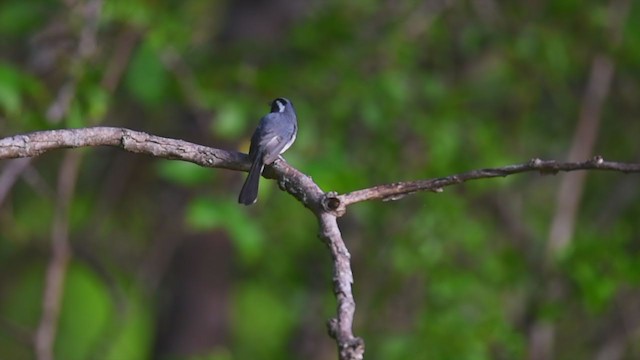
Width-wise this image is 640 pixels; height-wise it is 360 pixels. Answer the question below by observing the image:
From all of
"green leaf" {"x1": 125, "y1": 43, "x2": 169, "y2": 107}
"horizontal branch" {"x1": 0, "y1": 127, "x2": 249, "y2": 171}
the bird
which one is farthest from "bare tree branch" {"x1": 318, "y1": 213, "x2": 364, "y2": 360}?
"green leaf" {"x1": 125, "y1": 43, "x2": 169, "y2": 107}

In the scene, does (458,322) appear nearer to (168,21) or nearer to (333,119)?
(333,119)

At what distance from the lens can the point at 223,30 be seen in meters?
8.48

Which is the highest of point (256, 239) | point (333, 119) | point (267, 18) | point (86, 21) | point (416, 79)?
point (267, 18)

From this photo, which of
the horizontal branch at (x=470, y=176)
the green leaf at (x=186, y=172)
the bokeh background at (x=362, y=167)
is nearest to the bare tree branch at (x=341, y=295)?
the horizontal branch at (x=470, y=176)

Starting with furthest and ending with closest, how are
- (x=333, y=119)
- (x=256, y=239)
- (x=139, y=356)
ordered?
A: (x=139, y=356), (x=333, y=119), (x=256, y=239)

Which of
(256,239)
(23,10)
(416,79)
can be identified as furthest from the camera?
(416,79)

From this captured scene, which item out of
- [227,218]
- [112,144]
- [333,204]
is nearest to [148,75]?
[227,218]

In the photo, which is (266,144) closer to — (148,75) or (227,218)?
(227,218)

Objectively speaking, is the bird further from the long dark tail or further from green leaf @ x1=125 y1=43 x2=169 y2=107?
green leaf @ x1=125 y1=43 x2=169 y2=107

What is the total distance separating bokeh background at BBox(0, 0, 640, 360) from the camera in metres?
5.50

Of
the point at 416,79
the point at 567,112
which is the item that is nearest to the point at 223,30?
the point at 416,79

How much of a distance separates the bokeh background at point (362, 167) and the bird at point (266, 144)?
4.61ft

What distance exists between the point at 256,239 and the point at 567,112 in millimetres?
3121

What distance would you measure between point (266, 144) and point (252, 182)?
4.6 inches
